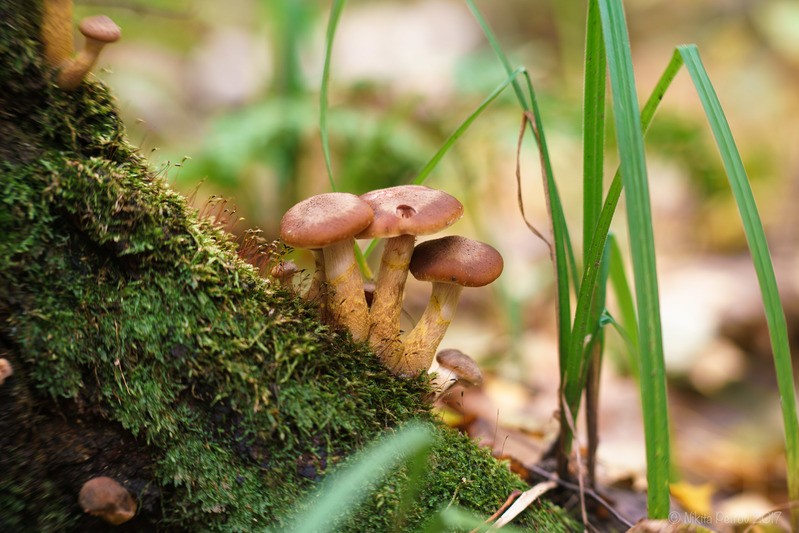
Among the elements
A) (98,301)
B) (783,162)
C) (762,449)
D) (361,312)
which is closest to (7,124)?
(98,301)

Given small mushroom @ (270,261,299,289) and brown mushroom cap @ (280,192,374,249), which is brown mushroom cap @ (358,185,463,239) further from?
small mushroom @ (270,261,299,289)

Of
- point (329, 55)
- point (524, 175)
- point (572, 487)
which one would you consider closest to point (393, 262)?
point (329, 55)

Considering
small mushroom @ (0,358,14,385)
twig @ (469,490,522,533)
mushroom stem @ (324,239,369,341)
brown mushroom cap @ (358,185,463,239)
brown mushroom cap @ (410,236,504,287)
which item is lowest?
twig @ (469,490,522,533)

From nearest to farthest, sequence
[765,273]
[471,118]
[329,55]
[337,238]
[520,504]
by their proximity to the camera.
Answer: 1. [765,273]
2. [337,238]
3. [520,504]
4. [471,118]
5. [329,55]

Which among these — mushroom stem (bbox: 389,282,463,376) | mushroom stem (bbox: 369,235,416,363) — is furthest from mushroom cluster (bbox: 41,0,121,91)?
mushroom stem (bbox: 389,282,463,376)

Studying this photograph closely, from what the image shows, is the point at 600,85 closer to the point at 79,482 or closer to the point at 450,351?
the point at 450,351

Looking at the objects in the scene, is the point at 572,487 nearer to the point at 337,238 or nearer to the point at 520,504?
the point at 520,504

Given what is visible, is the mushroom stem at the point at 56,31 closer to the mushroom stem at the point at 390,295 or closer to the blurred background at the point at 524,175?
the blurred background at the point at 524,175
